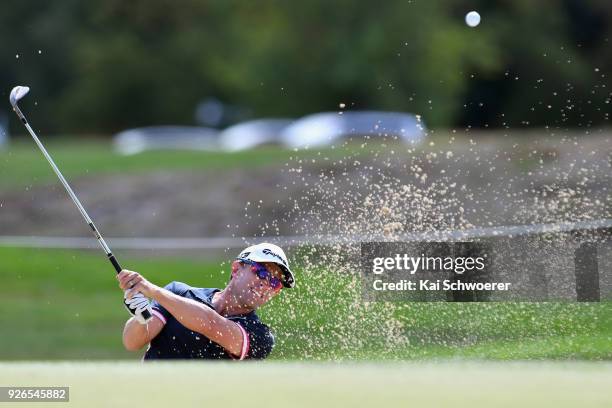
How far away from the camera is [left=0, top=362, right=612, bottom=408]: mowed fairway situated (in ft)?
15.5

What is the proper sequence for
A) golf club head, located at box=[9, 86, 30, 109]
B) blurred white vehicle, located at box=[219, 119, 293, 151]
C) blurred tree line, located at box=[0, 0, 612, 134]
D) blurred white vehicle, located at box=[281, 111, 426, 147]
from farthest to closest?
1. blurred tree line, located at box=[0, 0, 612, 134]
2. blurred white vehicle, located at box=[219, 119, 293, 151]
3. blurred white vehicle, located at box=[281, 111, 426, 147]
4. golf club head, located at box=[9, 86, 30, 109]

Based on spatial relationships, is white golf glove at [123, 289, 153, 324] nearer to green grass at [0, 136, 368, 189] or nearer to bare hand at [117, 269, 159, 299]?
bare hand at [117, 269, 159, 299]

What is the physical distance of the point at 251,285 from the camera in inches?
237

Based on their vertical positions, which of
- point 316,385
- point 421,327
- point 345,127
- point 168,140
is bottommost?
point 316,385

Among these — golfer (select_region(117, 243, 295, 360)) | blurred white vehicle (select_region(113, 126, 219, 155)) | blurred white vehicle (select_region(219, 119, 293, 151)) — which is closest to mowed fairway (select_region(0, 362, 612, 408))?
golfer (select_region(117, 243, 295, 360))

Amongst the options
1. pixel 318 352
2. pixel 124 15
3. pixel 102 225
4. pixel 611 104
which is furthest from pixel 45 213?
pixel 124 15

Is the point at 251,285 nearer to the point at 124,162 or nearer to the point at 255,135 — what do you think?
the point at 124,162

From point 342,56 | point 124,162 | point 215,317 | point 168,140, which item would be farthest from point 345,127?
point 215,317

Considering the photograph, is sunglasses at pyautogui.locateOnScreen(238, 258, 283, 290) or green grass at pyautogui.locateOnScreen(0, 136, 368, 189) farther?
green grass at pyautogui.locateOnScreen(0, 136, 368, 189)

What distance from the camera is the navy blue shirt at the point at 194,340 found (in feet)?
19.7

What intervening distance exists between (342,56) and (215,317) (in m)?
25.7

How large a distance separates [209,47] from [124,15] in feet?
7.95

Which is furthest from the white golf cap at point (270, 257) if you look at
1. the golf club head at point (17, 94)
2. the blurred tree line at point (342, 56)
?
the blurred tree line at point (342, 56)

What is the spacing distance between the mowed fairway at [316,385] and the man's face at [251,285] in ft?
1.16
